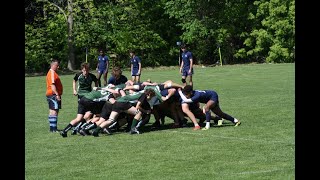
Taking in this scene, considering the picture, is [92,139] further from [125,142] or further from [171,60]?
[171,60]

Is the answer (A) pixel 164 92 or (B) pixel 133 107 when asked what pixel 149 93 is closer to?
(B) pixel 133 107

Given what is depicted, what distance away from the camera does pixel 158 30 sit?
52375mm

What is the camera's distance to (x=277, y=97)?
22516 millimetres

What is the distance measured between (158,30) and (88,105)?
122 feet

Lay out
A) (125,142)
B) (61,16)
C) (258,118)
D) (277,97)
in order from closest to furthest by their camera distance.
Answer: (125,142) < (258,118) < (277,97) < (61,16)

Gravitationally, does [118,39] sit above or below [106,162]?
above

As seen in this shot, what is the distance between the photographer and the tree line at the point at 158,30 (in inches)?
1916

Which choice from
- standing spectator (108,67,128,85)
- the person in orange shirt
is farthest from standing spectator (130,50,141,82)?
the person in orange shirt

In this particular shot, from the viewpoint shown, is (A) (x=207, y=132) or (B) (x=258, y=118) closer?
(A) (x=207, y=132)

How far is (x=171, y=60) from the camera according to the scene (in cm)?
5212

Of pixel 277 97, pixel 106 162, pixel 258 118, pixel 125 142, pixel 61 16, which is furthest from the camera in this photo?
pixel 61 16

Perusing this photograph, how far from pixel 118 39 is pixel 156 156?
126 ft

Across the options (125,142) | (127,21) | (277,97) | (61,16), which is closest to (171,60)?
(127,21)

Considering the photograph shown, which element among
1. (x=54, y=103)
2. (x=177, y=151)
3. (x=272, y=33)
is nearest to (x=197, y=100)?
(x=177, y=151)
